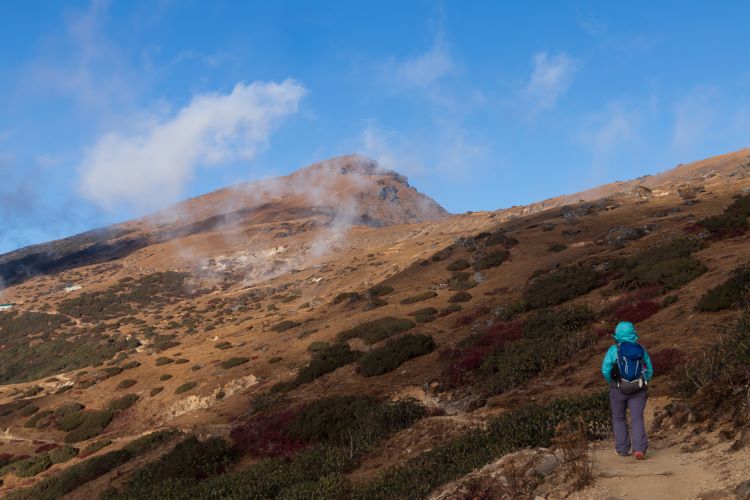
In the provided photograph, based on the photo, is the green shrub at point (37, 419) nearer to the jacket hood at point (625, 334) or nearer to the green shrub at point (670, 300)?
the green shrub at point (670, 300)

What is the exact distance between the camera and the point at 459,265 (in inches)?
1837

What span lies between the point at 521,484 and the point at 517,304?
18873 millimetres

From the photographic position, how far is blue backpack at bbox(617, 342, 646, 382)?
297 inches

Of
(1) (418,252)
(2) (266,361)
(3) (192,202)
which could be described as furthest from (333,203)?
(2) (266,361)

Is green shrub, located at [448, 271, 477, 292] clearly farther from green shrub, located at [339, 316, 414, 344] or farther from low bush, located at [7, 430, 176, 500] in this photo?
low bush, located at [7, 430, 176, 500]

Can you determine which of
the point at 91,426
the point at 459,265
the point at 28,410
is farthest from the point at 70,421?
the point at 459,265

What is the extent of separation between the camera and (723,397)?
8031 millimetres

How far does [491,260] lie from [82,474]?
33.9m

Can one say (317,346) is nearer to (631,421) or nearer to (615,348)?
(615,348)

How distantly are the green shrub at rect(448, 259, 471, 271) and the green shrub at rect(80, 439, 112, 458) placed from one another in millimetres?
30709

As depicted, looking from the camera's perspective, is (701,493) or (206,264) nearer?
(701,493)

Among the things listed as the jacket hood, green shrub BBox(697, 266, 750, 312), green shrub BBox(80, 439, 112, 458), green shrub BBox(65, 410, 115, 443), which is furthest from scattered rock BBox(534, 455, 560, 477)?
green shrub BBox(65, 410, 115, 443)

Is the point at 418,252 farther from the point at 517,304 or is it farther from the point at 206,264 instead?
the point at 206,264

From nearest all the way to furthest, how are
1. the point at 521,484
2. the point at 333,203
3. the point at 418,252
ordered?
the point at 521,484, the point at 418,252, the point at 333,203
